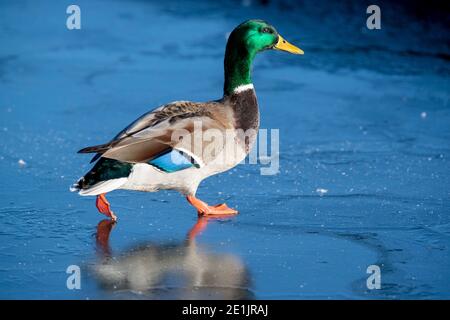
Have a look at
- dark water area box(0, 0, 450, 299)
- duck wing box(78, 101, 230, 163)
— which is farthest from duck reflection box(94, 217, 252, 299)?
duck wing box(78, 101, 230, 163)

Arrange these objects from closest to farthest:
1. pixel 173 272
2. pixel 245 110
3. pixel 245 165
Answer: pixel 173 272
pixel 245 110
pixel 245 165

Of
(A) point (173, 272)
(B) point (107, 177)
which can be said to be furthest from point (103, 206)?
(A) point (173, 272)

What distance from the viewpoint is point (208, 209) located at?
5.66 metres

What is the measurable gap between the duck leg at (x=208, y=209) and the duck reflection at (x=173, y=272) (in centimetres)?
37

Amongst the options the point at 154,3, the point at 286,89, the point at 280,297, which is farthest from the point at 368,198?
the point at 154,3

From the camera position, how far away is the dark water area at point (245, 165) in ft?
15.6

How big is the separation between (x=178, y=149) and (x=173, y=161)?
76 mm

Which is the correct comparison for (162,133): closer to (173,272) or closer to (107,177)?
(107,177)

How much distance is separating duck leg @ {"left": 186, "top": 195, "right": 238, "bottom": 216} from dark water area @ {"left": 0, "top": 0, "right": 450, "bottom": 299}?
76 mm

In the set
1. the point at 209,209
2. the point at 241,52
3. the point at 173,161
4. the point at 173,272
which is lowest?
the point at 173,272

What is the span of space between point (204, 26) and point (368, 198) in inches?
209

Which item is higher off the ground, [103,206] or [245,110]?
[245,110]

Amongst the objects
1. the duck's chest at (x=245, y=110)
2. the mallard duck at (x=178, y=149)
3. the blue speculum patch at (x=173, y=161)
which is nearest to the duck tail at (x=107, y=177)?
the mallard duck at (x=178, y=149)

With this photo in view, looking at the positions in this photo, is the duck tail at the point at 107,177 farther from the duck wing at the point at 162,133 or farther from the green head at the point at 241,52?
the green head at the point at 241,52
